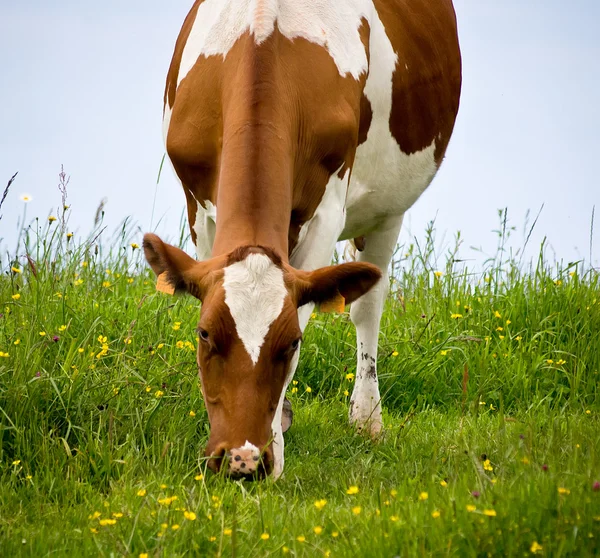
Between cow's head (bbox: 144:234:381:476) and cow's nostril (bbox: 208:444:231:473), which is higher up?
cow's head (bbox: 144:234:381:476)

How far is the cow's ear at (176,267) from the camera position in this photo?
3.99 metres

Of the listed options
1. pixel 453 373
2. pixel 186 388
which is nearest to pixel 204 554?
pixel 186 388

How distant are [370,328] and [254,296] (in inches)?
97.9

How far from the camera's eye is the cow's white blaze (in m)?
3.74

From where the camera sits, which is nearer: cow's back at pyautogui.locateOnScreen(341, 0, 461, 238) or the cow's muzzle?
the cow's muzzle

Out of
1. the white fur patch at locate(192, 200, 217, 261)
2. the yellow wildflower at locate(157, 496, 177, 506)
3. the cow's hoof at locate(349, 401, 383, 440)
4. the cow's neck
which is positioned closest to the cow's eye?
the cow's neck

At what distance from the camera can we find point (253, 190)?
4.15m

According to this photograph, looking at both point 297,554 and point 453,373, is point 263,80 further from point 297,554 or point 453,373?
point 453,373

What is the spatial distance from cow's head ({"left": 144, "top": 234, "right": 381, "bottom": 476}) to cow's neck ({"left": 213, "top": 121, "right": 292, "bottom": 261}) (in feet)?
0.54

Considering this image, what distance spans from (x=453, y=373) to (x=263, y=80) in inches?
110

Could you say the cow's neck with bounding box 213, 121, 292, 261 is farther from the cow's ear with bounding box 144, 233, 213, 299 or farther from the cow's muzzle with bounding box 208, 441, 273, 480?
the cow's muzzle with bounding box 208, 441, 273, 480

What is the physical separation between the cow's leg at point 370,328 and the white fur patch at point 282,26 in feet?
4.77

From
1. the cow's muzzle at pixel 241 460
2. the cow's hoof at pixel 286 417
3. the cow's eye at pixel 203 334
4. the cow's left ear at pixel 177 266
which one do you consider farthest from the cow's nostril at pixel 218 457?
the cow's hoof at pixel 286 417

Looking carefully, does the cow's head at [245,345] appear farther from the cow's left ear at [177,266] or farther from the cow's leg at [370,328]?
the cow's leg at [370,328]
